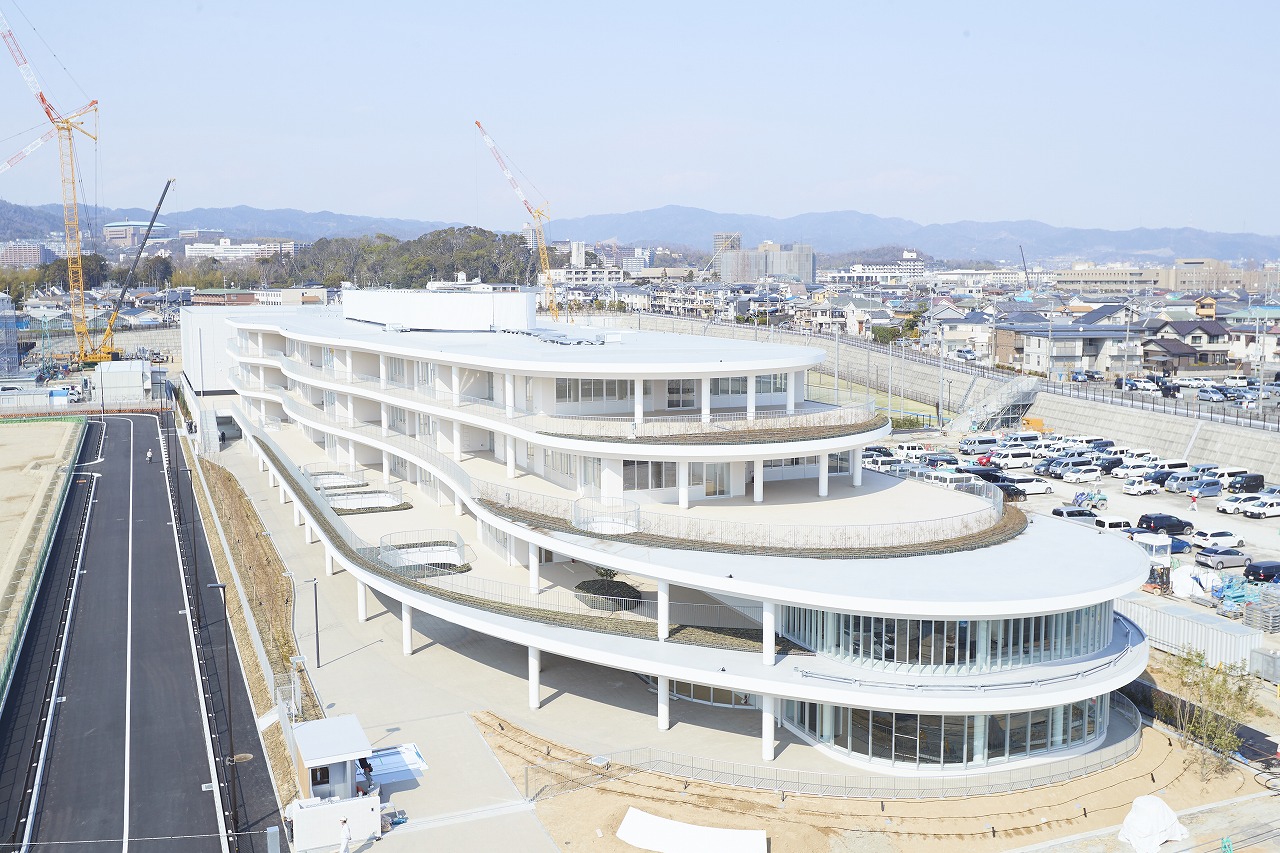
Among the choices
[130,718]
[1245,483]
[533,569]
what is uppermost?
[533,569]

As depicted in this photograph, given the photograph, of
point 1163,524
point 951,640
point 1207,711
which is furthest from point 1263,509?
point 951,640

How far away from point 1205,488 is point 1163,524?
10.5m

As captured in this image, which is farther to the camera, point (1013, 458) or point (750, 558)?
point (1013, 458)

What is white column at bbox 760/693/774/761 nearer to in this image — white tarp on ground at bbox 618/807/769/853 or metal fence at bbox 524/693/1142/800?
metal fence at bbox 524/693/1142/800

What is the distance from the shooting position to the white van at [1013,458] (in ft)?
229

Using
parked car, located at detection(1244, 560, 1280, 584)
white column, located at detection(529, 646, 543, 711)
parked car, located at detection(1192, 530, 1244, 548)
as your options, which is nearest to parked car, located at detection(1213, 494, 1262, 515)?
parked car, located at detection(1192, 530, 1244, 548)

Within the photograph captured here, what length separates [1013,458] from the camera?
7006 centimetres

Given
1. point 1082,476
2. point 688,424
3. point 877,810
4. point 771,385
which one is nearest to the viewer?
point 877,810

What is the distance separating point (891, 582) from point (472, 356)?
60.5ft

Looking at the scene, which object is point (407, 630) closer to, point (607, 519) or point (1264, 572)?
point (607, 519)

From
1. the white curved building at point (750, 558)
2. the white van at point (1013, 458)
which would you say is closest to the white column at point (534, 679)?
the white curved building at point (750, 558)

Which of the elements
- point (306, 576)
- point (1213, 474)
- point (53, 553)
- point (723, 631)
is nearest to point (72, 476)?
point (53, 553)

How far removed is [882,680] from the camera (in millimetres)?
25328

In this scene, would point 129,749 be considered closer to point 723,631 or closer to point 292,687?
point 292,687
